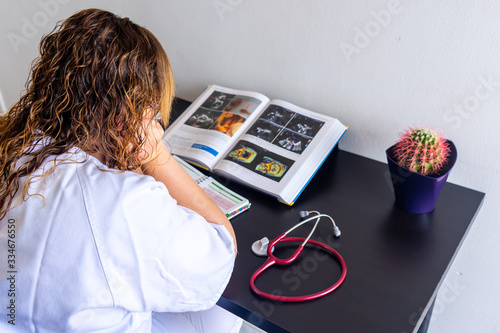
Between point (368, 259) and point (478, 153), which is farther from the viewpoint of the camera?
point (478, 153)

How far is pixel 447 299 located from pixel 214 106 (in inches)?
32.7

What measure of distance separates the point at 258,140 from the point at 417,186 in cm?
40

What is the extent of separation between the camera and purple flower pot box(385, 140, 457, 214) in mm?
951

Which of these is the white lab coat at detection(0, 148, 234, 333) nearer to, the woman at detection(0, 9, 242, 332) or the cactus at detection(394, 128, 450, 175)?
the woman at detection(0, 9, 242, 332)

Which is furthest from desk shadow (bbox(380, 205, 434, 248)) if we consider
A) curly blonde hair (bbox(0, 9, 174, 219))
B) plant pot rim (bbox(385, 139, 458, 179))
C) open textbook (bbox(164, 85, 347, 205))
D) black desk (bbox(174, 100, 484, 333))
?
curly blonde hair (bbox(0, 9, 174, 219))

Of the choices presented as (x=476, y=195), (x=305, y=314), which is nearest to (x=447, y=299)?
(x=476, y=195)

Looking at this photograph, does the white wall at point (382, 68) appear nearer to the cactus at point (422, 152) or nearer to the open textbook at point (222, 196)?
the cactus at point (422, 152)

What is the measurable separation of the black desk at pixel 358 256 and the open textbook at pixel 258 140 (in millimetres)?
43

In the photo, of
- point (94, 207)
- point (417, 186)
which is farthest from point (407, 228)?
point (94, 207)

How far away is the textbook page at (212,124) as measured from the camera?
1184 mm

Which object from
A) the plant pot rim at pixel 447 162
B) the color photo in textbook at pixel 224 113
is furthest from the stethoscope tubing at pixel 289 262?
the color photo in textbook at pixel 224 113

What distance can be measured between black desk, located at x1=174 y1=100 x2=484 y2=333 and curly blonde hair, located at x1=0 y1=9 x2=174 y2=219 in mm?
351

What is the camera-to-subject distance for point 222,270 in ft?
2.67

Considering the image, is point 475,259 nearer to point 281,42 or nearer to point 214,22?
point 281,42
